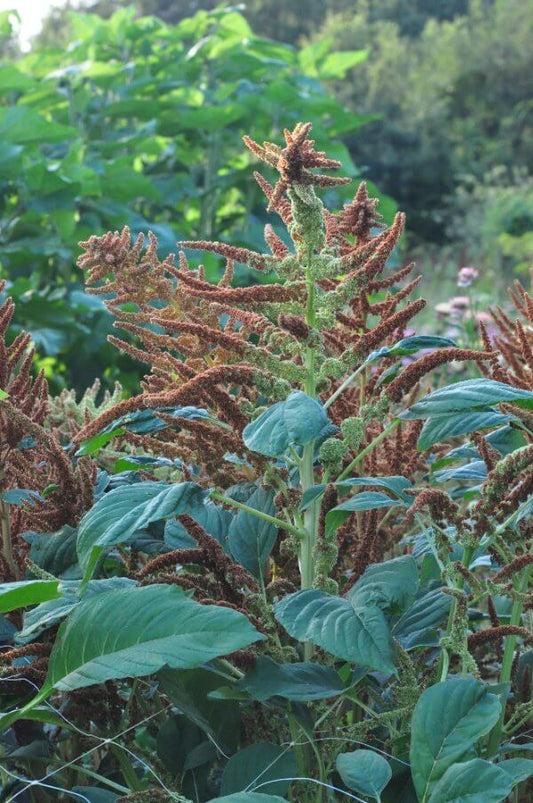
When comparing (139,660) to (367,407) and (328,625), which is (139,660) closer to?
(328,625)

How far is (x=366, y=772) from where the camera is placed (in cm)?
84

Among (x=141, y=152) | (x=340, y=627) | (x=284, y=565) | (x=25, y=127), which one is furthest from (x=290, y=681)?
(x=141, y=152)

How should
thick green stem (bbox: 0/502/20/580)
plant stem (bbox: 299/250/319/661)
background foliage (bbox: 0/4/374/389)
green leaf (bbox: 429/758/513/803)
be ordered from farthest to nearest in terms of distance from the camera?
1. background foliage (bbox: 0/4/374/389)
2. thick green stem (bbox: 0/502/20/580)
3. plant stem (bbox: 299/250/319/661)
4. green leaf (bbox: 429/758/513/803)

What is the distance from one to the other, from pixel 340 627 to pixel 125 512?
21cm

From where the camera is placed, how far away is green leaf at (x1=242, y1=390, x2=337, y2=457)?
0.81 meters

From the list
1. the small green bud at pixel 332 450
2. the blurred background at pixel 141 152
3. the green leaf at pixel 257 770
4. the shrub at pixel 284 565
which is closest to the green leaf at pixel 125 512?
the shrub at pixel 284 565

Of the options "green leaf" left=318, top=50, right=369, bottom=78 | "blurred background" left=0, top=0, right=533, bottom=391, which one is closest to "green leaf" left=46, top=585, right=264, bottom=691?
"blurred background" left=0, top=0, right=533, bottom=391

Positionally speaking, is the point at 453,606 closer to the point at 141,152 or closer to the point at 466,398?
the point at 466,398

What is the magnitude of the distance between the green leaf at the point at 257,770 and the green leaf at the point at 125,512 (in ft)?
0.76

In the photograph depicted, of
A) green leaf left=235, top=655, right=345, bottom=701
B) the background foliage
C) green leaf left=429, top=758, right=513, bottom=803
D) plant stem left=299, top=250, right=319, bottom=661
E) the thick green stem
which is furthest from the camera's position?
Answer: the background foliage

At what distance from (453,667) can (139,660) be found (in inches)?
19.4

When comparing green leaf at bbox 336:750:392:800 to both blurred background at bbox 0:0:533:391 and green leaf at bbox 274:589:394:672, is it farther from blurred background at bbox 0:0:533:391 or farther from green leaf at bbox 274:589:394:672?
blurred background at bbox 0:0:533:391

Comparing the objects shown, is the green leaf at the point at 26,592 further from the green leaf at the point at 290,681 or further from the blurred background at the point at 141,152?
the blurred background at the point at 141,152

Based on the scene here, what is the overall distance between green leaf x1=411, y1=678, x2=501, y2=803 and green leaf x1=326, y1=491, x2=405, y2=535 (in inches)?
6.6
